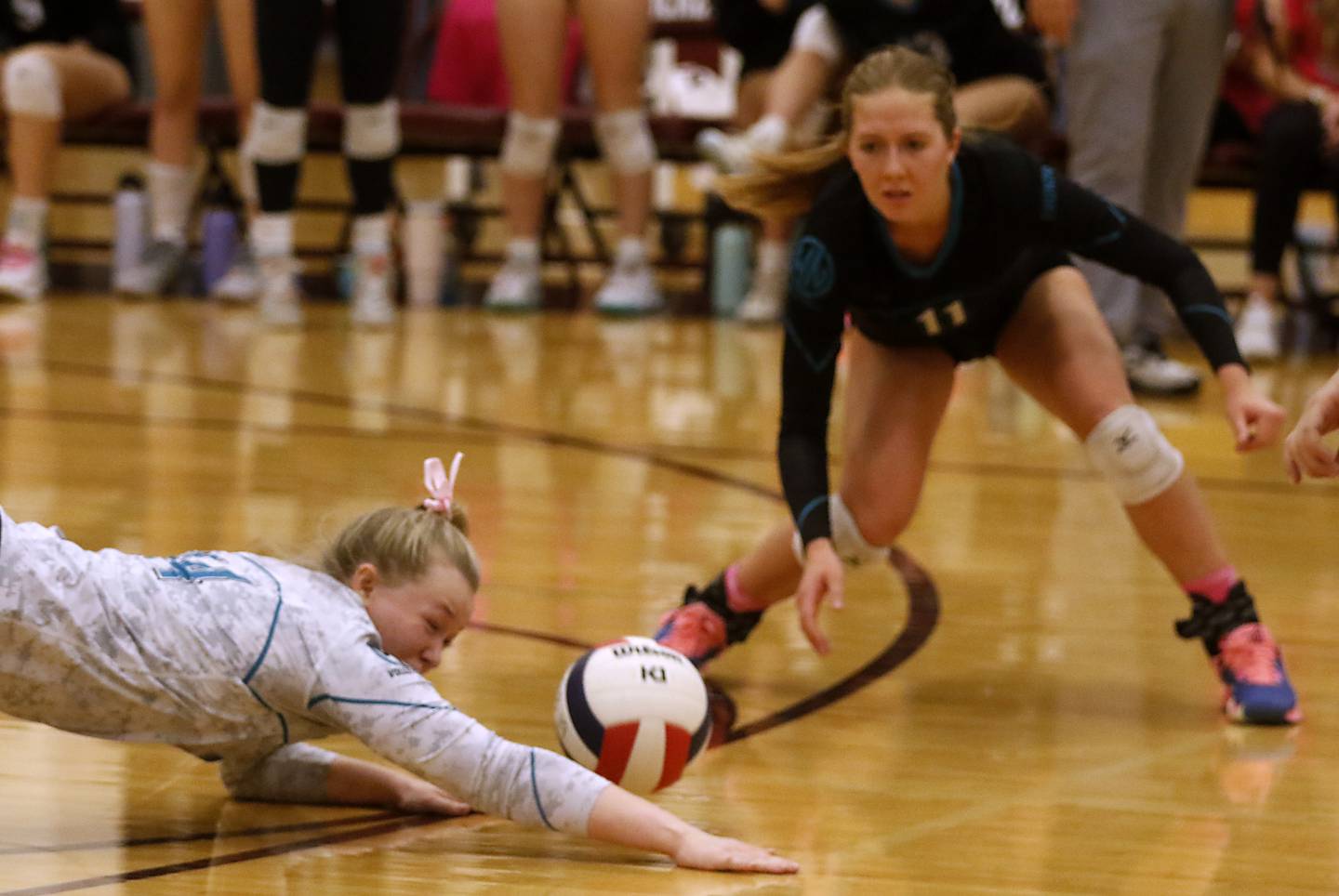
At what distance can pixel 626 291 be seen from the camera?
23.2ft

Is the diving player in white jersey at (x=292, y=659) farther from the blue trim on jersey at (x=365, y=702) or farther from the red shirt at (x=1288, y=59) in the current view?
the red shirt at (x=1288, y=59)

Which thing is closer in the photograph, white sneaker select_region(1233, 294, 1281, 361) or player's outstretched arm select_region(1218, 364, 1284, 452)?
player's outstretched arm select_region(1218, 364, 1284, 452)

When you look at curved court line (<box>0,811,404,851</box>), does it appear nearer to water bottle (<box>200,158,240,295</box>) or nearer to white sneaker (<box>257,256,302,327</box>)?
white sneaker (<box>257,256,302,327</box>)

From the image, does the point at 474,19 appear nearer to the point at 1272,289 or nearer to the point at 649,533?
the point at 1272,289

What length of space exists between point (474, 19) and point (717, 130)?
122 cm

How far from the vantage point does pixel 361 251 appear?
6.44m

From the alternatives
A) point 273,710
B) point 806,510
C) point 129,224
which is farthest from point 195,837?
point 129,224

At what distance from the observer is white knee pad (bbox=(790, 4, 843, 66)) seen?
620cm

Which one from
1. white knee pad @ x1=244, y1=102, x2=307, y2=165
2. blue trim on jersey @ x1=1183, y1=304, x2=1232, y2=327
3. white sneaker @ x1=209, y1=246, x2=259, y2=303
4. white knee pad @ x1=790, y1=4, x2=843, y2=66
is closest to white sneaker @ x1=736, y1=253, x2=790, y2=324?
white knee pad @ x1=790, y1=4, x2=843, y2=66

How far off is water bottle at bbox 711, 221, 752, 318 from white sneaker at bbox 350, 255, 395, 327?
4.83 feet

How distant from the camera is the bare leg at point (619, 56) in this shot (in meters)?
6.37

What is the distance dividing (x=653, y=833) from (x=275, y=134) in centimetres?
458

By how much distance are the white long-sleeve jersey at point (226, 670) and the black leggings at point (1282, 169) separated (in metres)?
4.85

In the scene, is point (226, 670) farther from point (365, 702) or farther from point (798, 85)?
point (798, 85)
